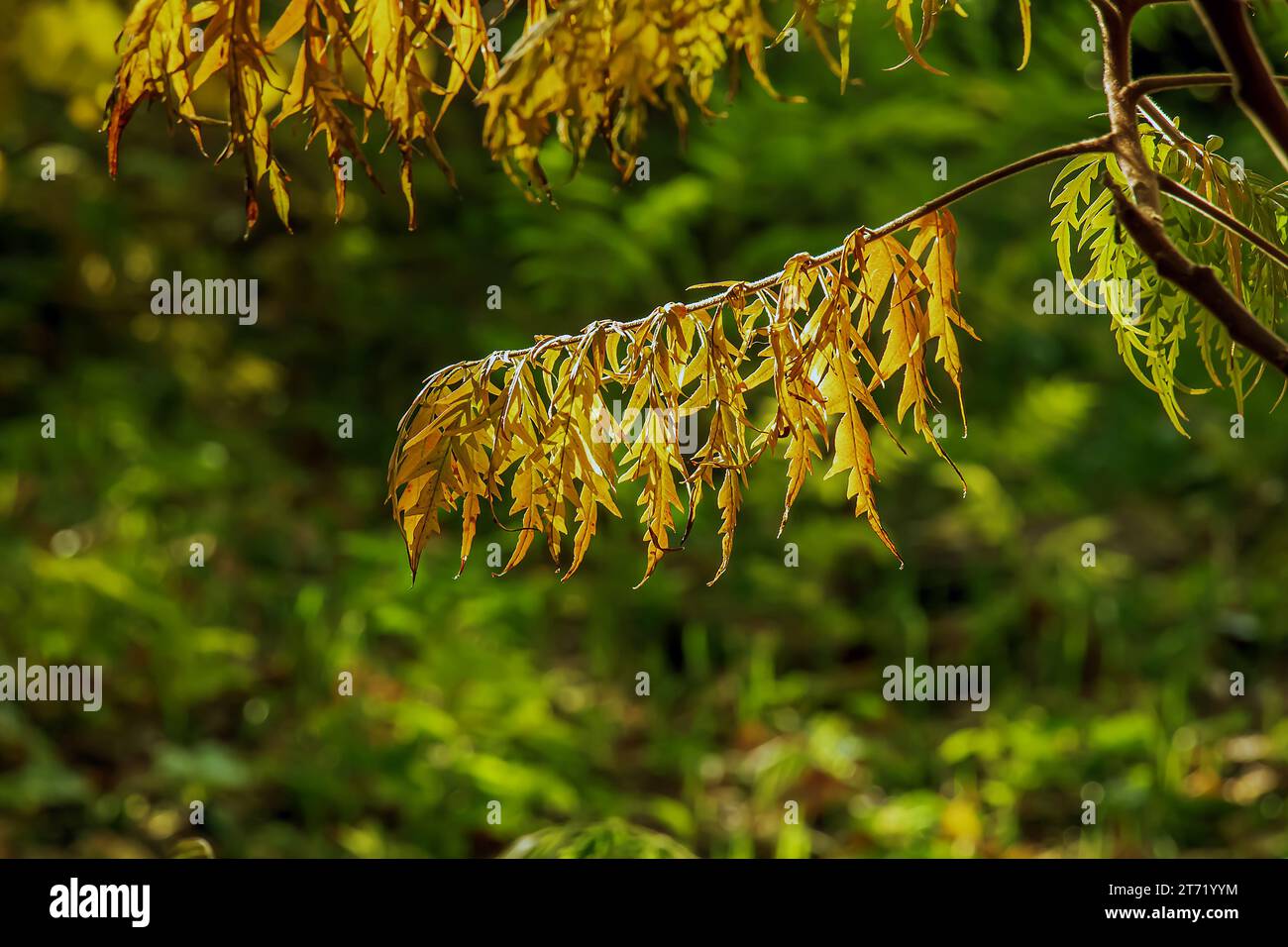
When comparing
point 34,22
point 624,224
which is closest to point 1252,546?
point 624,224

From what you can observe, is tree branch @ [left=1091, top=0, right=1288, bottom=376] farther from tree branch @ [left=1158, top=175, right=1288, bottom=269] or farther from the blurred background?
the blurred background

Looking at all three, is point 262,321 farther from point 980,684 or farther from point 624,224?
point 980,684

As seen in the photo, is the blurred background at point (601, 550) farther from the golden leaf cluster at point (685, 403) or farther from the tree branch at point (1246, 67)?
the tree branch at point (1246, 67)

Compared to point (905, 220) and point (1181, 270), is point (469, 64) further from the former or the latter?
point (1181, 270)

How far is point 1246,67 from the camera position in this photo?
0.69 m

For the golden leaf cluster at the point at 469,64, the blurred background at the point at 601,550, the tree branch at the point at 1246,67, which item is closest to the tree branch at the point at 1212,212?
Result: the tree branch at the point at 1246,67

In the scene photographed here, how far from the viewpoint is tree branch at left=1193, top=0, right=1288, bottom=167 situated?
0.68 m

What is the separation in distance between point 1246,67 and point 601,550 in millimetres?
2417

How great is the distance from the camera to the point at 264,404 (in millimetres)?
3527

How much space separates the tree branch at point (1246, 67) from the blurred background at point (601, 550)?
1166 millimetres

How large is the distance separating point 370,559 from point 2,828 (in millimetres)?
930

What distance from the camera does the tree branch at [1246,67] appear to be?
2.22ft

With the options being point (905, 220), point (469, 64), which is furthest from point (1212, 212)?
point (469, 64)
